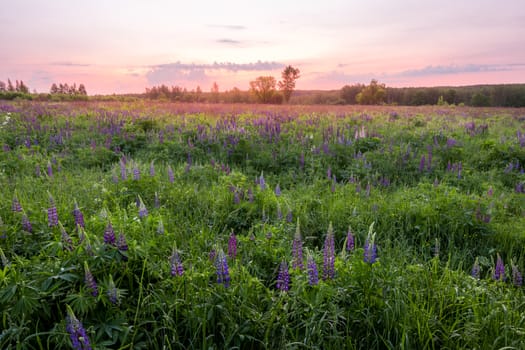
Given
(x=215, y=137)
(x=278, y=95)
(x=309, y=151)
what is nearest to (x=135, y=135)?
(x=215, y=137)

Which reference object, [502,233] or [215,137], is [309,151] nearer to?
[215,137]

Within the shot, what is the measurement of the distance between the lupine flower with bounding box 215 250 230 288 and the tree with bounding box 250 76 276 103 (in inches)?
2288

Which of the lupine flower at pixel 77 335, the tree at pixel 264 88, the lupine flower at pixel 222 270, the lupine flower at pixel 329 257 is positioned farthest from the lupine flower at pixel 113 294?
the tree at pixel 264 88

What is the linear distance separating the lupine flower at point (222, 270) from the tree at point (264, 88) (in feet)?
191

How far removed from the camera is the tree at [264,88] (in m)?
58.6

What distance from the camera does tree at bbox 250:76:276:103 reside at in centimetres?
5856

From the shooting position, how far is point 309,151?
741cm

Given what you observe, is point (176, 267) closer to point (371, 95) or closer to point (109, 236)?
point (109, 236)

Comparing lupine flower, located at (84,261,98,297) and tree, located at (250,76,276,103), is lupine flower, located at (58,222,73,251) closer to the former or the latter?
lupine flower, located at (84,261,98,297)

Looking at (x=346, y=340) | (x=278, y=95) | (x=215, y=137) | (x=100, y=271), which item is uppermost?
(x=278, y=95)

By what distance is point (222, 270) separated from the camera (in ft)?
Answer: 7.52

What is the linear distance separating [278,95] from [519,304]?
59485mm

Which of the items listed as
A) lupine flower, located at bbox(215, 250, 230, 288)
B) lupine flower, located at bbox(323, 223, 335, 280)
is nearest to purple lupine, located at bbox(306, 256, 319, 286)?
lupine flower, located at bbox(323, 223, 335, 280)

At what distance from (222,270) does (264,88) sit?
58.7 meters
